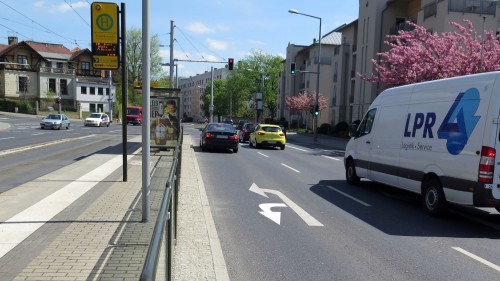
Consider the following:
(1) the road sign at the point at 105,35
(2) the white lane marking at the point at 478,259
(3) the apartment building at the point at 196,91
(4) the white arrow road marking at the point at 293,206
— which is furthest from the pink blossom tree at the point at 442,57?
(3) the apartment building at the point at 196,91

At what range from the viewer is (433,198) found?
7906 millimetres

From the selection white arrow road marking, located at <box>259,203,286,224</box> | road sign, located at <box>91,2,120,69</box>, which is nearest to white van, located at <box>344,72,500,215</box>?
white arrow road marking, located at <box>259,203,286,224</box>

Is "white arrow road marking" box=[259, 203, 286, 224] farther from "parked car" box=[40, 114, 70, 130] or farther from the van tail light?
"parked car" box=[40, 114, 70, 130]

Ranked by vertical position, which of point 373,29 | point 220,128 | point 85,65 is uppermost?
point 85,65

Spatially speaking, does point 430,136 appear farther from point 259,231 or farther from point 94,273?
point 94,273

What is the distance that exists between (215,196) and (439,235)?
4629mm

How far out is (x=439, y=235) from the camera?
21.6 feet

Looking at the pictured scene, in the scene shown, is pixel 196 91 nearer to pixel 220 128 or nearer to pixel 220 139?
pixel 220 128

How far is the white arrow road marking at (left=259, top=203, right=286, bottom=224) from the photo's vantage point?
745 cm

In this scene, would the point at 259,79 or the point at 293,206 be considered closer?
the point at 293,206

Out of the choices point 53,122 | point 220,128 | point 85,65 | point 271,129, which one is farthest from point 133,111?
point 220,128

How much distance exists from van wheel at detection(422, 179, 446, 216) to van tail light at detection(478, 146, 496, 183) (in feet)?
3.24

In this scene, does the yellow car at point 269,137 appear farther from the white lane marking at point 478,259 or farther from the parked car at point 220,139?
the white lane marking at point 478,259

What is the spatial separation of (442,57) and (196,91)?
469 feet
